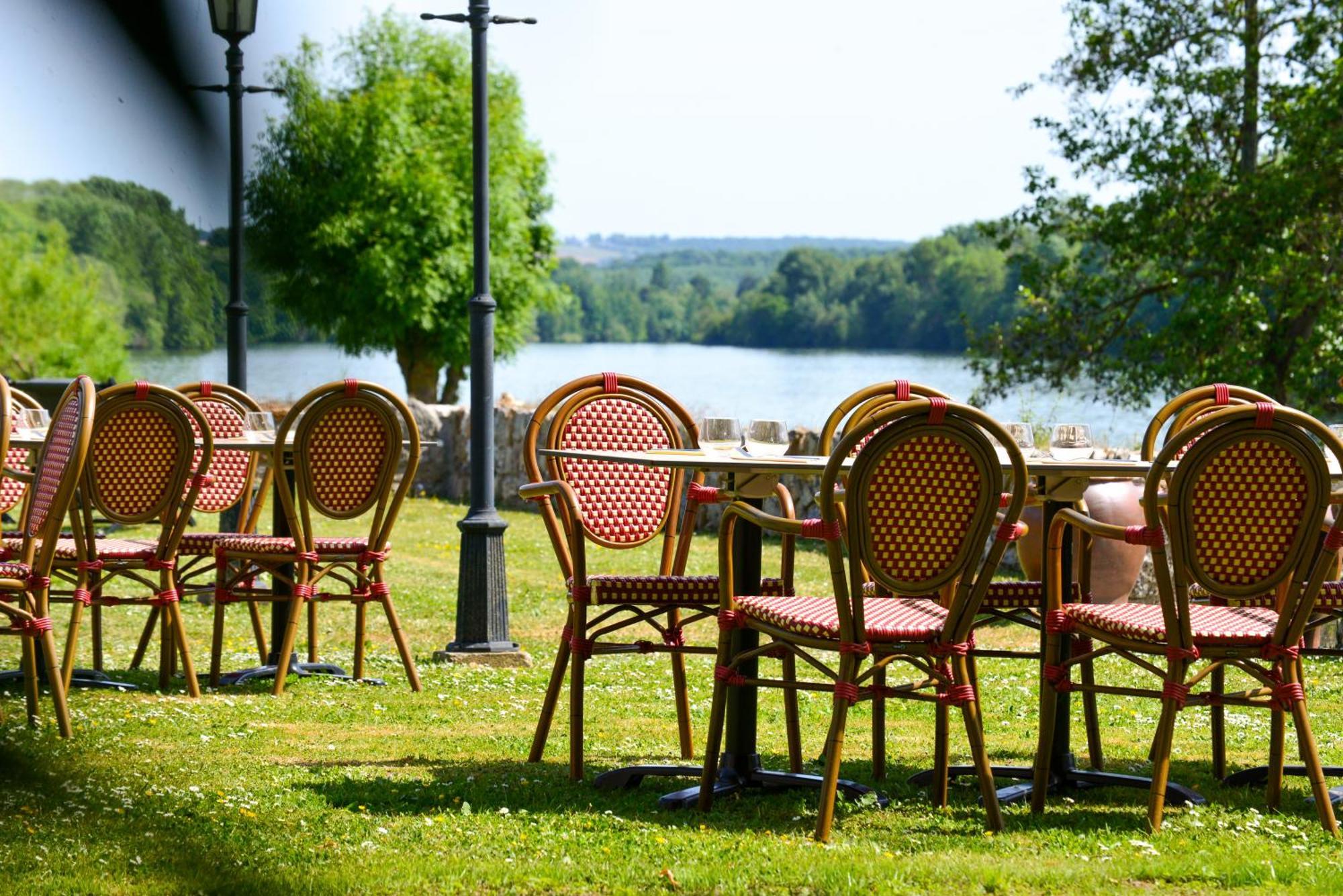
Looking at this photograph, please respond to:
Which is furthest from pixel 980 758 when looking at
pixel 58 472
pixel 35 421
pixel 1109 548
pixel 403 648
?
pixel 1109 548

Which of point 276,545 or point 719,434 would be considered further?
point 276,545

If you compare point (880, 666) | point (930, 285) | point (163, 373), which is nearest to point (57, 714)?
point (880, 666)

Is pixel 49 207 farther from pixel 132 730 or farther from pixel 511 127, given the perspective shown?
pixel 511 127

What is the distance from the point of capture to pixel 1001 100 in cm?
1594

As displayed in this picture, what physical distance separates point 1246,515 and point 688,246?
7740 centimetres

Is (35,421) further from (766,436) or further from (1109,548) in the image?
(1109,548)

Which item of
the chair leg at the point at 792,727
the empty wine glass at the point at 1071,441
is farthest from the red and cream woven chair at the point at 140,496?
the empty wine glass at the point at 1071,441

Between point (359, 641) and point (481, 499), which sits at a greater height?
point (481, 499)

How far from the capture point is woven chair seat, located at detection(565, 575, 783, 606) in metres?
4.00

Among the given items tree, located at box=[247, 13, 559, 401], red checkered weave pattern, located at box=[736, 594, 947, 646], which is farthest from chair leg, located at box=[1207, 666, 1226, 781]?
tree, located at box=[247, 13, 559, 401]

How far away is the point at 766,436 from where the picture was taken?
395 cm

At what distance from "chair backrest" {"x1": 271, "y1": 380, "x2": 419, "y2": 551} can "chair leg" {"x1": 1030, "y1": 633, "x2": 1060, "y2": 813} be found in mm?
2435

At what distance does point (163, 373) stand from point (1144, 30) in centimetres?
1465

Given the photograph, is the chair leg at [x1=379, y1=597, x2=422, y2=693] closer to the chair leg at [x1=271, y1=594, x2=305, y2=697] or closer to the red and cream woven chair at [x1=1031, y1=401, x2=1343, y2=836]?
the chair leg at [x1=271, y1=594, x2=305, y2=697]
